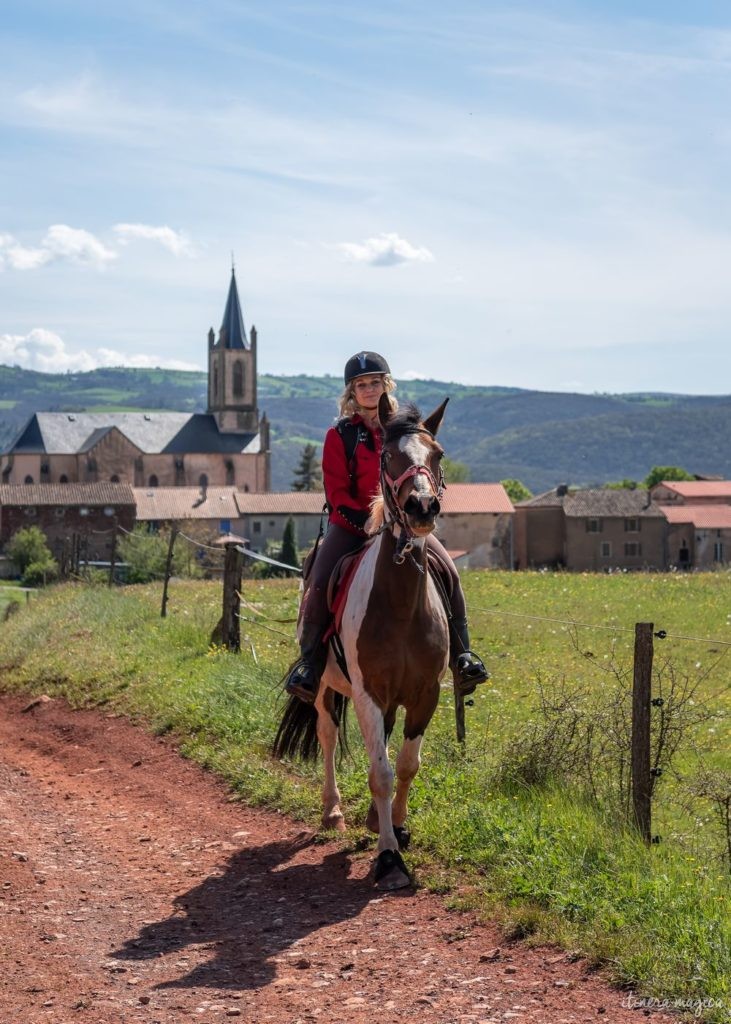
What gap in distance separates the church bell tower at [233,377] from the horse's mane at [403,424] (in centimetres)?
13103

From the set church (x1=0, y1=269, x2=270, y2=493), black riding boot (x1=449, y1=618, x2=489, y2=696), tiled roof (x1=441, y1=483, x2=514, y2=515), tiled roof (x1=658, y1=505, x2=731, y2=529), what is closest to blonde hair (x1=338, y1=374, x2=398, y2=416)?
black riding boot (x1=449, y1=618, x2=489, y2=696)

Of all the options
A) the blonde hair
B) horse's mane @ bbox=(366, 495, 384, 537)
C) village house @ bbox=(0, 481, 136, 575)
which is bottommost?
village house @ bbox=(0, 481, 136, 575)

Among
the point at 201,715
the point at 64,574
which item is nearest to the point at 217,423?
the point at 64,574

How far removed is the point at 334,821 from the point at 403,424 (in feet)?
9.30

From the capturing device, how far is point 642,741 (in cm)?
704

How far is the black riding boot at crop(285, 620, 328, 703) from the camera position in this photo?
24.5 feet

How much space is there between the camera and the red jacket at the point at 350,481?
7.52 m

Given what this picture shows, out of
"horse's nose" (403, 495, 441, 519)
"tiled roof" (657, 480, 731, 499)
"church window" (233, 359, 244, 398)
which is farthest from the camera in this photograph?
"church window" (233, 359, 244, 398)

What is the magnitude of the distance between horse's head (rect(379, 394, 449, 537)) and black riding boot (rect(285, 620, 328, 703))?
3.84 ft

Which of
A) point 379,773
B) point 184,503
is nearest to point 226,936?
point 379,773

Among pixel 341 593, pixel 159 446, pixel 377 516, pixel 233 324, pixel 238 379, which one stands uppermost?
pixel 233 324

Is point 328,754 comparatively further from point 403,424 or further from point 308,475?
point 308,475

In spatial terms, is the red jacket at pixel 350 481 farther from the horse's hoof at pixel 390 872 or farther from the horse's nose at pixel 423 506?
the horse's hoof at pixel 390 872

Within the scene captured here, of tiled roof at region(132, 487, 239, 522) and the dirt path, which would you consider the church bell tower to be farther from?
the dirt path
